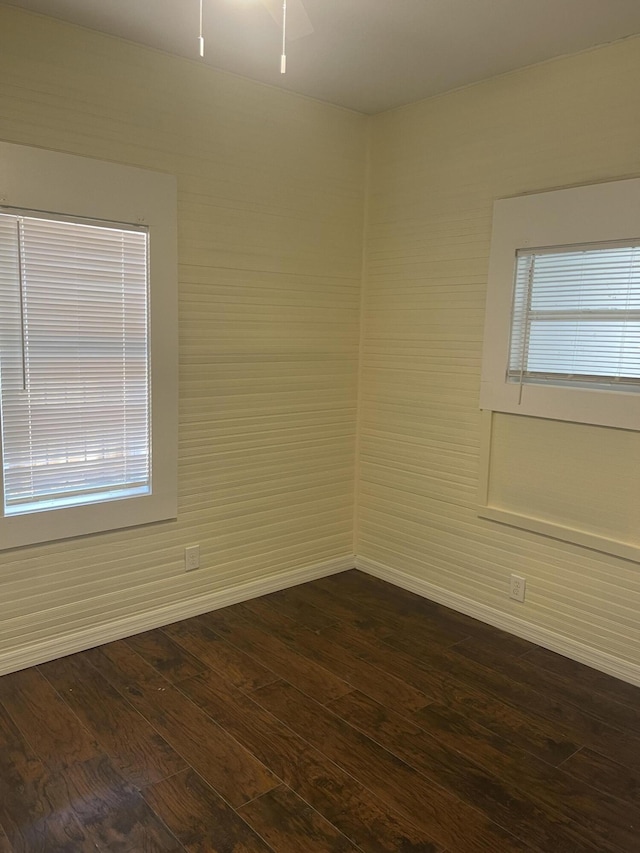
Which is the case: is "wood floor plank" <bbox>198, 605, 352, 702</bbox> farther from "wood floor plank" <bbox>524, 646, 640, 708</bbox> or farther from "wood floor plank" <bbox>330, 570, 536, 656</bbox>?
"wood floor plank" <bbox>524, 646, 640, 708</bbox>

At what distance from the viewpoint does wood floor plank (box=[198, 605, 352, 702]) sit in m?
2.60

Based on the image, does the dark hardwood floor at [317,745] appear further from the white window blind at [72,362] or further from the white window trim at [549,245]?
the white window trim at [549,245]

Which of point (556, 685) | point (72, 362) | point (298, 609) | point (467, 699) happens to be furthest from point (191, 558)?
point (556, 685)

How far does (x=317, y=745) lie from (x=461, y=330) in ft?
6.64

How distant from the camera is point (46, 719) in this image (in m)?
2.34

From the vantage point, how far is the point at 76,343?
2.66m

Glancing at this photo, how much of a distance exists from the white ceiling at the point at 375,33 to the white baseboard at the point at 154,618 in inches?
99.2

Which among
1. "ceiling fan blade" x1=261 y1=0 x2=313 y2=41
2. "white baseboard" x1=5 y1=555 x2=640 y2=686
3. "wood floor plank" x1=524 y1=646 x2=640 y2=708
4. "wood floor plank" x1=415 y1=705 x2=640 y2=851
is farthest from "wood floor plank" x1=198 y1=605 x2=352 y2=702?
"ceiling fan blade" x1=261 y1=0 x2=313 y2=41

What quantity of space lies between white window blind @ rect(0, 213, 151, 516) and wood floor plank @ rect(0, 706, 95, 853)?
3.05ft

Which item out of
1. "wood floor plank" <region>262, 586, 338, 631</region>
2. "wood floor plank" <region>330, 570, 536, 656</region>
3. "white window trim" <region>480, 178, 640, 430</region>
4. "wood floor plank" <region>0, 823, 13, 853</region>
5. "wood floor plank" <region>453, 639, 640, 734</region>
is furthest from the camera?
"wood floor plank" <region>262, 586, 338, 631</region>

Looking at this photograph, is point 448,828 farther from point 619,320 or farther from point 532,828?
point 619,320

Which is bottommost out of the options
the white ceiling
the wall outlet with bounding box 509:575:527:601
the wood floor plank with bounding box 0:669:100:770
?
the wood floor plank with bounding box 0:669:100:770

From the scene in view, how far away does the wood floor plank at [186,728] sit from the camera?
2049 mm

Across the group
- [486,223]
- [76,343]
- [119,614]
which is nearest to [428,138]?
[486,223]
